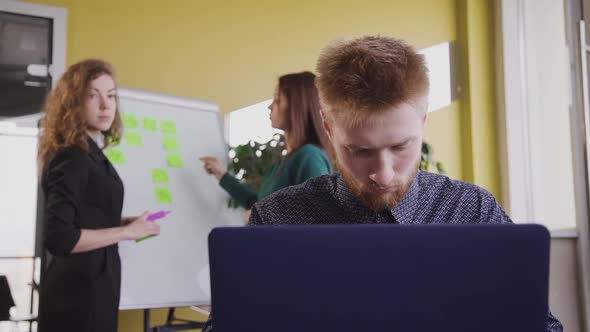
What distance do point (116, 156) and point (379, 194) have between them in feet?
7.75

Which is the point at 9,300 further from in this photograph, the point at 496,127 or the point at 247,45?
the point at 496,127

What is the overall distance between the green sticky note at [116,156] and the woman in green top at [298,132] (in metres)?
0.87

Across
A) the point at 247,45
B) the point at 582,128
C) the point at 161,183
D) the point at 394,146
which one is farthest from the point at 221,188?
the point at 394,146

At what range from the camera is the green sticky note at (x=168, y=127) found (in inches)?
131

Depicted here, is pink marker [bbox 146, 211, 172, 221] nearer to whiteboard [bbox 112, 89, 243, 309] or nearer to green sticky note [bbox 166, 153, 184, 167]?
whiteboard [bbox 112, 89, 243, 309]

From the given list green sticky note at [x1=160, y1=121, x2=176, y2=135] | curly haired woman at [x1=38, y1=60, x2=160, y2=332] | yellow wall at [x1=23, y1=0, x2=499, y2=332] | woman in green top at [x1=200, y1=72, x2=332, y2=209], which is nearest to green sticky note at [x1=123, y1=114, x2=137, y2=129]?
green sticky note at [x1=160, y1=121, x2=176, y2=135]

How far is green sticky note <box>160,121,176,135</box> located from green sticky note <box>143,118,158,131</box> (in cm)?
4

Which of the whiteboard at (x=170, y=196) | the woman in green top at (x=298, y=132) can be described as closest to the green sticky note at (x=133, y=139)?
the whiteboard at (x=170, y=196)

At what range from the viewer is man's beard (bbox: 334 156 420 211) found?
3.06 ft

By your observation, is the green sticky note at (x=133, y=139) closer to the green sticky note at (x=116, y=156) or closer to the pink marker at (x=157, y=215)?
the green sticky note at (x=116, y=156)

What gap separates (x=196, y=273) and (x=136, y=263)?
33 cm

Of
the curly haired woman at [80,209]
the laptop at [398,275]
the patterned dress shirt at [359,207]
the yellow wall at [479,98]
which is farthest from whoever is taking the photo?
the yellow wall at [479,98]

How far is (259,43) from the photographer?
4133mm

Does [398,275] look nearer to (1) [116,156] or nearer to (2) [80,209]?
(2) [80,209]
